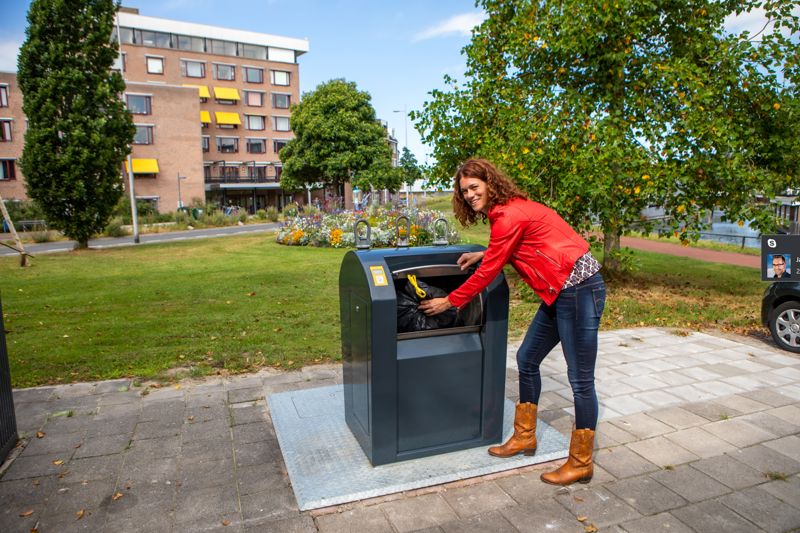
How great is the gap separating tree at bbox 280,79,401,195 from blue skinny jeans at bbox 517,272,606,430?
35997 mm

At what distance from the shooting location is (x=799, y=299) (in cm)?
590

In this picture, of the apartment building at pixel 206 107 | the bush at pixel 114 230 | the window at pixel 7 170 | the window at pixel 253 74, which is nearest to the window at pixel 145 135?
the apartment building at pixel 206 107

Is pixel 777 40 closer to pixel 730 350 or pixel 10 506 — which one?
pixel 730 350

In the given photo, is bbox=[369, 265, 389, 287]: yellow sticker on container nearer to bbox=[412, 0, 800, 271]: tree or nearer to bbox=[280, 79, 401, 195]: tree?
bbox=[412, 0, 800, 271]: tree

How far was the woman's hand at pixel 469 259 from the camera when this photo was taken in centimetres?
336

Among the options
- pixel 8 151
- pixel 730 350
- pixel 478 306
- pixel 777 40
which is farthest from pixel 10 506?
pixel 8 151

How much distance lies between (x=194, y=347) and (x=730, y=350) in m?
6.08

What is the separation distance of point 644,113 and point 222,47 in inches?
2073

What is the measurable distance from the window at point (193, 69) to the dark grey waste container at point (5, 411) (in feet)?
174

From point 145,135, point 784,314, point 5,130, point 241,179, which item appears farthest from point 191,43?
point 784,314

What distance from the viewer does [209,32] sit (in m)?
51.9

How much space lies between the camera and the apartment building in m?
43.1

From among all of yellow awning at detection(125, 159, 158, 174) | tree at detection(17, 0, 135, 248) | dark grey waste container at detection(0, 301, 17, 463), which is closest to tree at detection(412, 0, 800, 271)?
dark grey waste container at detection(0, 301, 17, 463)

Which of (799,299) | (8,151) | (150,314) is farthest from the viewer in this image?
(8,151)
